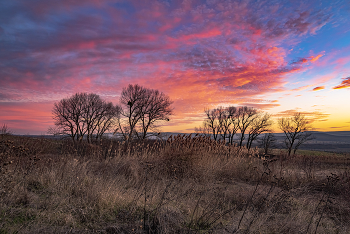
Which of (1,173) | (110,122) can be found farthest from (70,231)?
(110,122)

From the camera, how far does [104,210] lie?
3.53 m

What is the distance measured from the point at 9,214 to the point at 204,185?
485 centimetres

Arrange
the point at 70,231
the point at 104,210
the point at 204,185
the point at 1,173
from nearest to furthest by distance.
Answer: the point at 70,231
the point at 104,210
the point at 1,173
the point at 204,185

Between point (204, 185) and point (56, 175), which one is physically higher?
point (56, 175)

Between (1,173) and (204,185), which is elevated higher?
(1,173)

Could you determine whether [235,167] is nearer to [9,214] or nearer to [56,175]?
[56,175]

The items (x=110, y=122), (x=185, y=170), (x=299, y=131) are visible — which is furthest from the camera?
(x=299, y=131)

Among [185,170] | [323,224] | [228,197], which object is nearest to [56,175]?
[185,170]

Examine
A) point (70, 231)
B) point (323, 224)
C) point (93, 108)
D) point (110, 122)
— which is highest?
point (93, 108)

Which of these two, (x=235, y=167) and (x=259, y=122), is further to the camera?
(x=259, y=122)

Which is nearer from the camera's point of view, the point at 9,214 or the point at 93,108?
the point at 9,214

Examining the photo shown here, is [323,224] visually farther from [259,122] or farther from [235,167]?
[259,122]

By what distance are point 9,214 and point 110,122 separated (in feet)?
131

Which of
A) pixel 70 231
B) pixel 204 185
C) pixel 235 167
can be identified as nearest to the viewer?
pixel 70 231
